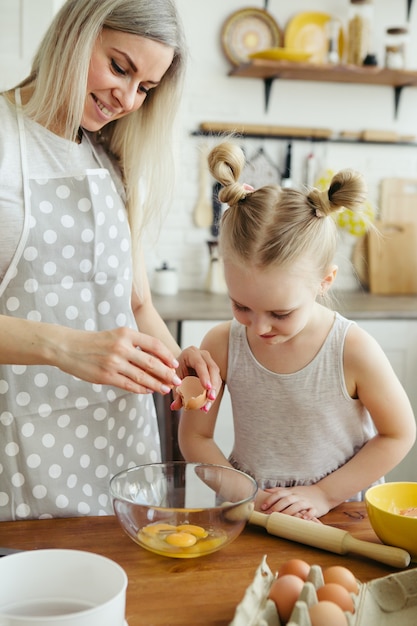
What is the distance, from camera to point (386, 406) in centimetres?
146

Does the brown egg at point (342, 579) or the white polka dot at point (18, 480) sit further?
the white polka dot at point (18, 480)

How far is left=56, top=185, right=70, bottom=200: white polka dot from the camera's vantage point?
4.93ft

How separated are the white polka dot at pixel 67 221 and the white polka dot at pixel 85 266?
73mm

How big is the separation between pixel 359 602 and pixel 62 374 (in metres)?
0.76

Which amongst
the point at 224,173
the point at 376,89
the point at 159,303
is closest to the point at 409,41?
the point at 376,89

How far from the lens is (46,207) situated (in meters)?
1.48

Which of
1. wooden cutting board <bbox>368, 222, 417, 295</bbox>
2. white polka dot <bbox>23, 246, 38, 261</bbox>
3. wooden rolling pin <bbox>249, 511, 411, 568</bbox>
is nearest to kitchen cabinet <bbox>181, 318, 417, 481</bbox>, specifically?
wooden cutting board <bbox>368, 222, 417, 295</bbox>

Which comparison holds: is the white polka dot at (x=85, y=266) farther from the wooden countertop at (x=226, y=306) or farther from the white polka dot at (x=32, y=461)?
the wooden countertop at (x=226, y=306)

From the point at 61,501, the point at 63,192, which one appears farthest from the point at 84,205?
the point at 61,501

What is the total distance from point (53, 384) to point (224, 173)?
51 centimetres

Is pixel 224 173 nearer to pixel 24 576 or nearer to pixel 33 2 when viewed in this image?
pixel 24 576

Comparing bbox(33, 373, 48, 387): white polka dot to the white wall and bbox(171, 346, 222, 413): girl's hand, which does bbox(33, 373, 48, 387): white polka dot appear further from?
the white wall

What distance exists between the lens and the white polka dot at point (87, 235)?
152 cm

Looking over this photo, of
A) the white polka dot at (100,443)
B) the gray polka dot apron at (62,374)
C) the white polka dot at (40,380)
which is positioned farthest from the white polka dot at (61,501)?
the white polka dot at (40,380)
